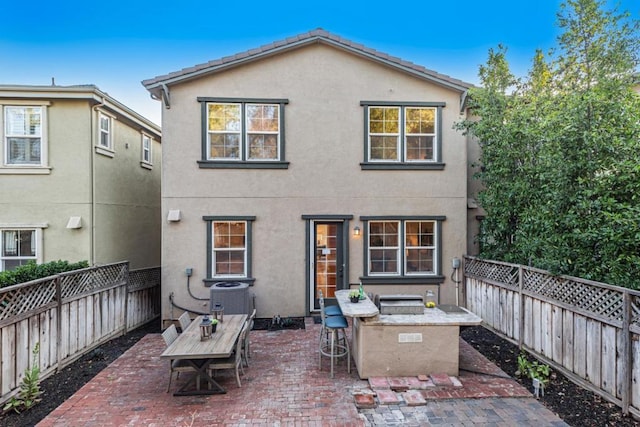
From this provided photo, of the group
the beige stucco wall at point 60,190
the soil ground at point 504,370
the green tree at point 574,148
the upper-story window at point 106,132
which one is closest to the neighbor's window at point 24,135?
the beige stucco wall at point 60,190

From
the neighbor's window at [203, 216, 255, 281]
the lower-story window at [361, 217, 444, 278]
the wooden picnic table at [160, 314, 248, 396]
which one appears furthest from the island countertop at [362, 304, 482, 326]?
the neighbor's window at [203, 216, 255, 281]

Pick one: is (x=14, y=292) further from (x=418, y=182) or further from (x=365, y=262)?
(x=418, y=182)

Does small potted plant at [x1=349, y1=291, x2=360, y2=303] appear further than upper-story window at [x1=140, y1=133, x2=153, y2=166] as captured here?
No

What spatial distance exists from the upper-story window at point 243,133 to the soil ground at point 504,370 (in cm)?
459

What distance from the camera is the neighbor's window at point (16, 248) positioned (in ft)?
28.1

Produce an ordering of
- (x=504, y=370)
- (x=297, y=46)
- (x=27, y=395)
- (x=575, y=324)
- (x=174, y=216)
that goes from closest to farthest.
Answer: (x=27, y=395)
(x=575, y=324)
(x=504, y=370)
(x=174, y=216)
(x=297, y=46)

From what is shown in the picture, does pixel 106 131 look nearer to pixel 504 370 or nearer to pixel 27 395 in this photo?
pixel 27 395

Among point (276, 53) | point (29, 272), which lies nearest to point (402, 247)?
point (276, 53)

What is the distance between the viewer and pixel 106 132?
375 inches

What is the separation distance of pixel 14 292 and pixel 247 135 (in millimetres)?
5487

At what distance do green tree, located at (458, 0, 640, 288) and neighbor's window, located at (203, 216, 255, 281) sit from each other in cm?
604

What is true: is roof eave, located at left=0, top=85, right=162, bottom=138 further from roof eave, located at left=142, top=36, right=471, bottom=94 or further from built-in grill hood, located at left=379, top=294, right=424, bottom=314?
built-in grill hood, located at left=379, top=294, right=424, bottom=314

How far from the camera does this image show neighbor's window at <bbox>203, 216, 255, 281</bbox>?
27.8 feet

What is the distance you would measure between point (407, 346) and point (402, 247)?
3.81 meters
